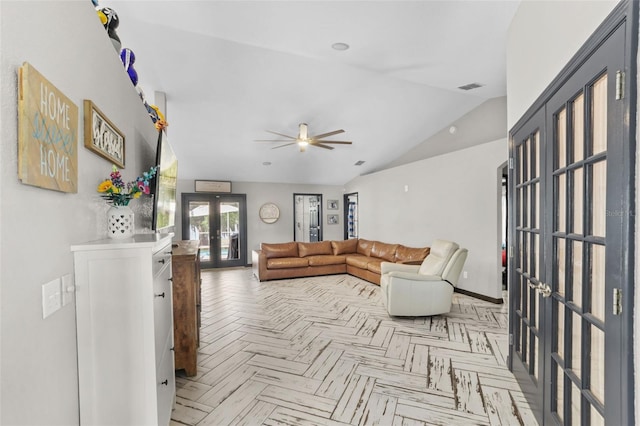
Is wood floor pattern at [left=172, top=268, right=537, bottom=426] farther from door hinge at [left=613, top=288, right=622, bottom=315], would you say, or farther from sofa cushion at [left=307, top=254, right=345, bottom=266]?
sofa cushion at [left=307, top=254, right=345, bottom=266]

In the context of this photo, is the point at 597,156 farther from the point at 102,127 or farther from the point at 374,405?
the point at 102,127

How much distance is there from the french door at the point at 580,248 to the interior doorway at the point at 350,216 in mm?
6869

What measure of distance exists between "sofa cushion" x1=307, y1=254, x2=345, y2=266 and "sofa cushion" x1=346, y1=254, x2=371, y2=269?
0.59ft

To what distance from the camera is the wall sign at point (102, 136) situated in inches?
54.9

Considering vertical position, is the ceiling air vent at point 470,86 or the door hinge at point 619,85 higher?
the ceiling air vent at point 470,86

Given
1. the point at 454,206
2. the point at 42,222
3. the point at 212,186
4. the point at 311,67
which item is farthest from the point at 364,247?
the point at 42,222

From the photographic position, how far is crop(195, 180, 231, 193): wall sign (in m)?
7.80

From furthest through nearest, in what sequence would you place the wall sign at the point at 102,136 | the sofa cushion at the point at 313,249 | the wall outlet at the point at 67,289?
the sofa cushion at the point at 313,249 < the wall sign at the point at 102,136 < the wall outlet at the point at 67,289

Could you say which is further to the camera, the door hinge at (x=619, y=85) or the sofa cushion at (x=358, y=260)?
the sofa cushion at (x=358, y=260)

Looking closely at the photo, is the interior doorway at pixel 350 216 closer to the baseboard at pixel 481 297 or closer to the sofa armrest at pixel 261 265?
the sofa armrest at pixel 261 265

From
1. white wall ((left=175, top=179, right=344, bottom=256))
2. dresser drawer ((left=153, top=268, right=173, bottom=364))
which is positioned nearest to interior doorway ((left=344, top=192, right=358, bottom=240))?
white wall ((left=175, top=179, right=344, bottom=256))

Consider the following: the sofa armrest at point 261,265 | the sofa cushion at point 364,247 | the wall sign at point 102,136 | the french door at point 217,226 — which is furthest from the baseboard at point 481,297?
the french door at point 217,226

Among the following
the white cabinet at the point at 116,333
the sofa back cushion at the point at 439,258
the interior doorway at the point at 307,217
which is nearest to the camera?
the white cabinet at the point at 116,333

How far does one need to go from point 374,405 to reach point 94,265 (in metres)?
2.01
